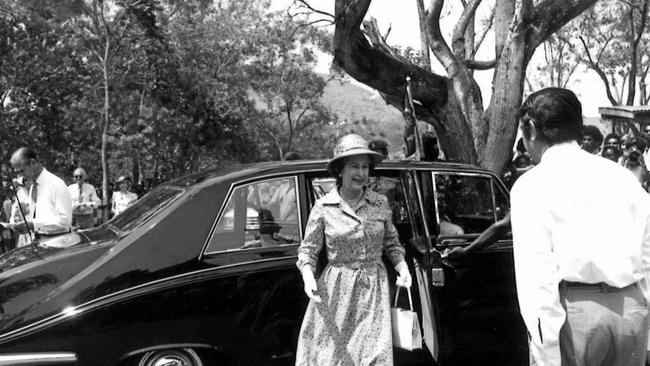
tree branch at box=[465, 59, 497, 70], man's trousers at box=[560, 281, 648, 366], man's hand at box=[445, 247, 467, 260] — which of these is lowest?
man's trousers at box=[560, 281, 648, 366]

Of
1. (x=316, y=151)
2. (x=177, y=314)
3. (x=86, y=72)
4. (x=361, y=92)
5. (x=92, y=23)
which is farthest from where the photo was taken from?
(x=361, y=92)

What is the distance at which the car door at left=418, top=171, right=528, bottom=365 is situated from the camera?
430 centimetres

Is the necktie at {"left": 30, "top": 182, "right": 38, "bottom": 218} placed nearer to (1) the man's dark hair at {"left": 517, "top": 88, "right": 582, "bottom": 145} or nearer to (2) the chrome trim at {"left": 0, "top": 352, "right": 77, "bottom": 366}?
(2) the chrome trim at {"left": 0, "top": 352, "right": 77, "bottom": 366}

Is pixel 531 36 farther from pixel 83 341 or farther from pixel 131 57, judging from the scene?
pixel 131 57

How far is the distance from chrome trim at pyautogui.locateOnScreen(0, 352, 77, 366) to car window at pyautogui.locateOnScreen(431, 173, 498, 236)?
2.54 m

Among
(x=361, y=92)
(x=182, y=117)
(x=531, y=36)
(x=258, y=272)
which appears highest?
(x=361, y=92)

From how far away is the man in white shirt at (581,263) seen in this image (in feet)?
7.37

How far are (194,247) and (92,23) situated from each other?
1573cm

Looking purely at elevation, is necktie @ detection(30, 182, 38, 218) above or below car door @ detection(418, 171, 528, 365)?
above

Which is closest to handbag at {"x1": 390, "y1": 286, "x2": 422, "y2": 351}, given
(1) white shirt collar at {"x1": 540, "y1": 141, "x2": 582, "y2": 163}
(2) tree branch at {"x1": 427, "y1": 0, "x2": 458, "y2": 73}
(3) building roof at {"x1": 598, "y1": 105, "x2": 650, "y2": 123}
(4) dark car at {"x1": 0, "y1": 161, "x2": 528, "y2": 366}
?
(4) dark car at {"x1": 0, "y1": 161, "x2": 528, "y2": 366}

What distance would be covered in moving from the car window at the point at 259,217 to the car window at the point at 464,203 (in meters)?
1.10

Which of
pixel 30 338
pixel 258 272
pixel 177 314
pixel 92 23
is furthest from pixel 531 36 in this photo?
pixel 92 23

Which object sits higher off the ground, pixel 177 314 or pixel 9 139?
pixel 9 139

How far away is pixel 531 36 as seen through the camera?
26.0ft
